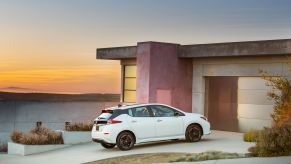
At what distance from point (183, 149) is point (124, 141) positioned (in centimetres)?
226

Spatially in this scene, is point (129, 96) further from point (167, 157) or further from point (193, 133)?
point (167, 157)

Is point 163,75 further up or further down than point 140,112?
further up

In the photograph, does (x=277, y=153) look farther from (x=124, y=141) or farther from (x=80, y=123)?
(x=80, y=123)

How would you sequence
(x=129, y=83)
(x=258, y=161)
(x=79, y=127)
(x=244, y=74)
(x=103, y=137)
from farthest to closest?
(x=129, y=83)
(x=244, y=74)
(x=79, y=127)
(x=103, y=137)
(x=258, y=161)

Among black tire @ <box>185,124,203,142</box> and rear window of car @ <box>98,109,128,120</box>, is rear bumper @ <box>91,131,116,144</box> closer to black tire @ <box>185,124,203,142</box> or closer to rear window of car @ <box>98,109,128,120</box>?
rear window of car @ <box>98,109,128,120</box>

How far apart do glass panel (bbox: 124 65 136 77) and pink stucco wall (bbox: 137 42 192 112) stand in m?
2.15

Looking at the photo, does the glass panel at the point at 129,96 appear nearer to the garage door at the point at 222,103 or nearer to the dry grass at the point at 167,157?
the garage door at the point at 222,103

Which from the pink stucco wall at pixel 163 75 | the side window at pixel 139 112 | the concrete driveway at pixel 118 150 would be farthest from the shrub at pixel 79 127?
the side window at pixel 139 112

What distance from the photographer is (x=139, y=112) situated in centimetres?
2238

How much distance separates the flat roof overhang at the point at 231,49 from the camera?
2506 cm

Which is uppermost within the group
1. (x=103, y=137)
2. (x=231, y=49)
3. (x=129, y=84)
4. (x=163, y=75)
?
(x=231, y=49)

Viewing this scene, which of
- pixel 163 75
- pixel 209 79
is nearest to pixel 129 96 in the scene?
pixel 163 75

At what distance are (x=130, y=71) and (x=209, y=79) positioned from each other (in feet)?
14.9

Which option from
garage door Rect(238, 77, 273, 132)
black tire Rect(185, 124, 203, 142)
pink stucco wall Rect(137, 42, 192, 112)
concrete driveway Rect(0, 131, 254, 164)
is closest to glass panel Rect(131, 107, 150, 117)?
concrete driveway Rect(0, 131, 254, 164)
